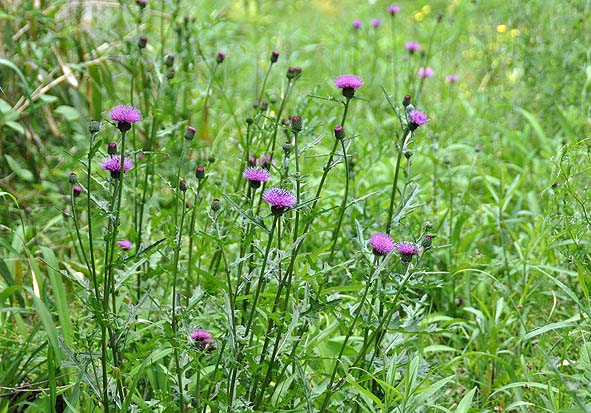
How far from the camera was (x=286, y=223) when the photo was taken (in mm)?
1705

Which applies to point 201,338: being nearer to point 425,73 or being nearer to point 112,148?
point 112,148

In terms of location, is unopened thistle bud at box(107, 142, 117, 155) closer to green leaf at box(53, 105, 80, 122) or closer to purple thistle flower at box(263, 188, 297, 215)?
purple thistle flower at box(263, 188, 297, 215)

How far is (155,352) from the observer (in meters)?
1.74

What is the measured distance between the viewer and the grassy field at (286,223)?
153 cm

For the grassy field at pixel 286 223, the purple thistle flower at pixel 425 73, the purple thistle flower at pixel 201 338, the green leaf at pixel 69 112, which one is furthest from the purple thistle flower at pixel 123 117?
the purple thistle flower at pixel 425 73

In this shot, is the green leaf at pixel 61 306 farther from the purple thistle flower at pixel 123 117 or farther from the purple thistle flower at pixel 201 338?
the purple thistle flower at pixel 123 117

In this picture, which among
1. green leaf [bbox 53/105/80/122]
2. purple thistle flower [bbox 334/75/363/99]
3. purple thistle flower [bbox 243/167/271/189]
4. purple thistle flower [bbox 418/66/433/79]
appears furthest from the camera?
purple thistle flower [bbox 418/66/433/79]

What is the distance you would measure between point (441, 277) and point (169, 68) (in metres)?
1.06

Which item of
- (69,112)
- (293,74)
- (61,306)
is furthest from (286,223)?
(69,112)

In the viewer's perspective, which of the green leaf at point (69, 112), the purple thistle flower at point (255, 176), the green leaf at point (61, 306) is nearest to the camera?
the purple thistle flower at point (255, 176)

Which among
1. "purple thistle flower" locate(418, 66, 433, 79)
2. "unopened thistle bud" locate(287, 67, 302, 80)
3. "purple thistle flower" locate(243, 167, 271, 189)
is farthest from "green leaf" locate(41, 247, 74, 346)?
"purple thistle flower" locate(418, 66, 433, 79)

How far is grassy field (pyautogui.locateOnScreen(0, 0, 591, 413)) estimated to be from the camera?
1532mm

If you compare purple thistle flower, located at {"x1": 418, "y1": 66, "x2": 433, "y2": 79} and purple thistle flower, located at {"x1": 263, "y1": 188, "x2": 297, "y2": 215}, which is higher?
purple thistle flower, located at {"x1": 263, "y1": 188, "x2": 297, "y2": 215}

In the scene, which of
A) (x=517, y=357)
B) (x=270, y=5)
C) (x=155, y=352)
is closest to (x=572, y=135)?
(x=517, y=357)
